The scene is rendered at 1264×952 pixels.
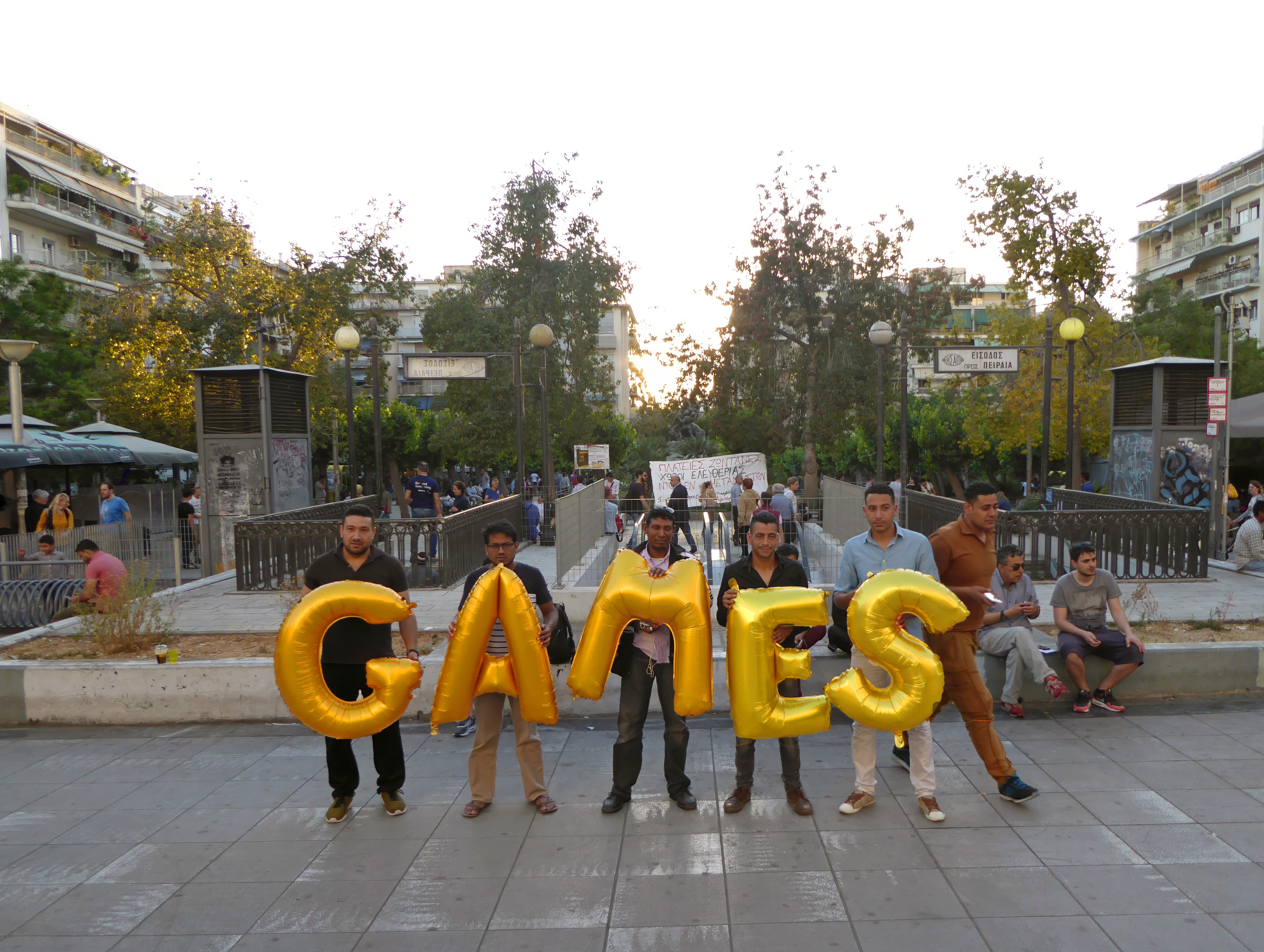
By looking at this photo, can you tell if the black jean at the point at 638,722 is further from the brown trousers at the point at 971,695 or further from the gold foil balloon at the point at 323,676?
the brown trousers at the point at 971,695

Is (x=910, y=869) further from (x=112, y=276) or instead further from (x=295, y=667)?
(x=112, y=276)

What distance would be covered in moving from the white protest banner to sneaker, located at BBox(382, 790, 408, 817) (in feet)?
45.9

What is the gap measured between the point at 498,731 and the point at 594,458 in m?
23.7

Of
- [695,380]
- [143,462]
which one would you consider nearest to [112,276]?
[143,462]

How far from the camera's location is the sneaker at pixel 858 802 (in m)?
4.97

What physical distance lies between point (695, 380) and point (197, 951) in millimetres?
29509

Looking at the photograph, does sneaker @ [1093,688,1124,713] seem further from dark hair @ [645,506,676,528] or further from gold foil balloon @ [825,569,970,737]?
dark hair @ [645,506,676,528]

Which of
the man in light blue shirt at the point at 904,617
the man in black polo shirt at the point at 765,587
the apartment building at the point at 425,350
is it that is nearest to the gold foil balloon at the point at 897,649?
the man in light blue shirt at the point at 904,617

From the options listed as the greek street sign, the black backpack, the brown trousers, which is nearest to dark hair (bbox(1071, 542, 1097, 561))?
the brown trousers

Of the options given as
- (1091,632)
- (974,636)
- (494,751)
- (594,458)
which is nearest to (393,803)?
(494,751)

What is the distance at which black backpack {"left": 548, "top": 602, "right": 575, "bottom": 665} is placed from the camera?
5.37 metres

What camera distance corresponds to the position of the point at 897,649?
4.67 m

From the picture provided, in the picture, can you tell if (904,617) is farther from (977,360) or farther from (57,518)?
(57,518)

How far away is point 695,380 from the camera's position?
107 ft
